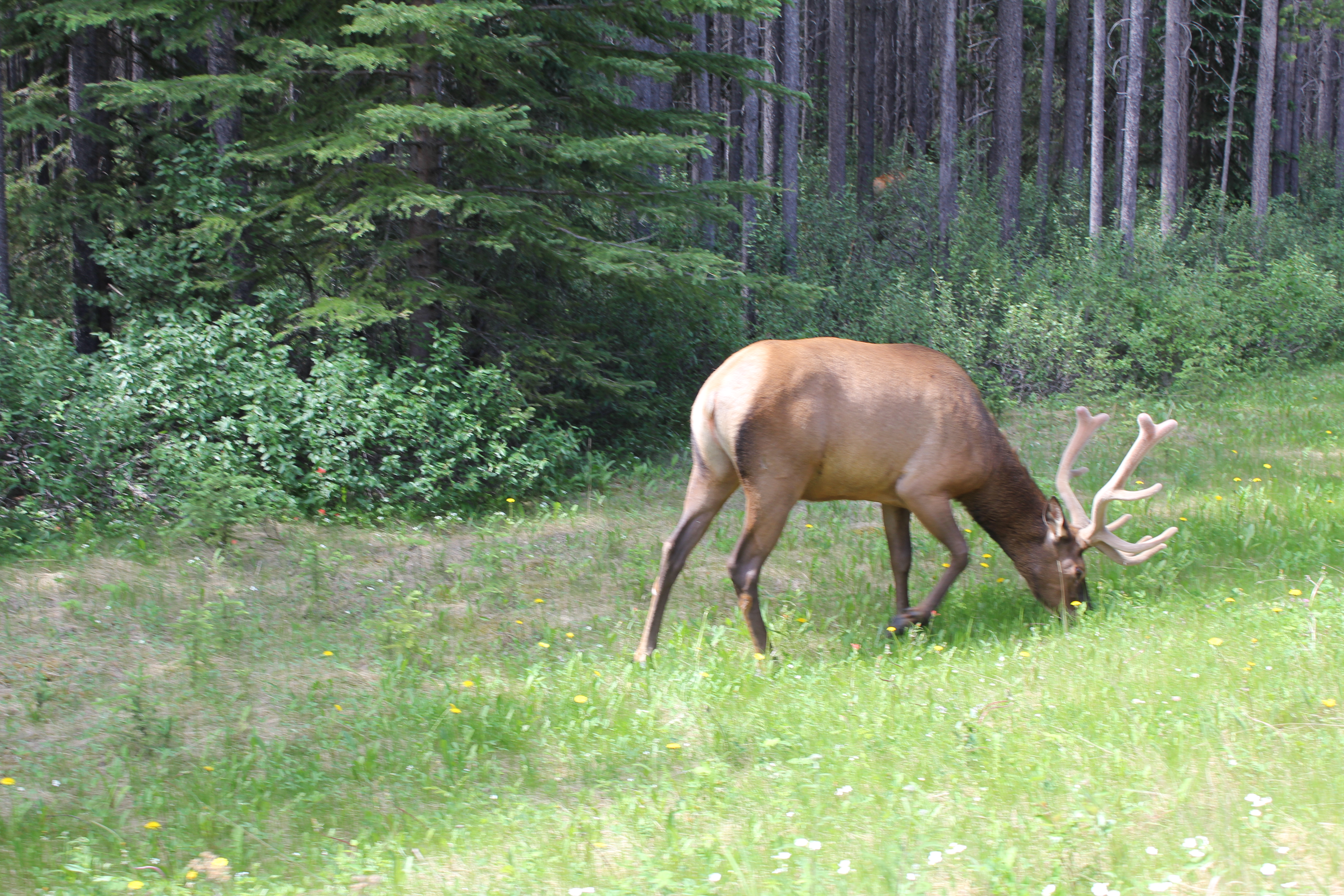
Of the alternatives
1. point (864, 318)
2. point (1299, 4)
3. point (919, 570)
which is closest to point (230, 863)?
point (919, 570)

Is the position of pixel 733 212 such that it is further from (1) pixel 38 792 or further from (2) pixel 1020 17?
(2) pixel 1020 17

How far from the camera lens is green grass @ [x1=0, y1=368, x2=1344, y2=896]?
3.91 metres

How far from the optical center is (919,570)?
8117 millimetres

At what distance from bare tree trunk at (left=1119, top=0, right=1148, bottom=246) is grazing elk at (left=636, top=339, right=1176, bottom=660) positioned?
47.3 feet

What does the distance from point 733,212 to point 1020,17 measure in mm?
16427

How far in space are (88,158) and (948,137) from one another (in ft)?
49.2

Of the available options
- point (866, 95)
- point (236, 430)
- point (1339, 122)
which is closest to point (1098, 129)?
point (866, 95)

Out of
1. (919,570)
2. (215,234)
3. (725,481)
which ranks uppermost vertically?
(215,234)

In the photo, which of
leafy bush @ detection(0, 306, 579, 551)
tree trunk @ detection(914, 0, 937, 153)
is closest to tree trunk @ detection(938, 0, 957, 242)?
tree trunk @ detection(914, 0, 937, 153)

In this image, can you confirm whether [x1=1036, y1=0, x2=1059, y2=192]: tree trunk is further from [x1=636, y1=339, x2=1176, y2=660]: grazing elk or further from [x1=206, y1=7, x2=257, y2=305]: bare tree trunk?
[x1=636, y1=339, x2=1176, y2=660]: grazing elk

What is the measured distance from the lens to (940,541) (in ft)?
21.5

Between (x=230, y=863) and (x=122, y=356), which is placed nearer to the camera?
(x=230, y=863)

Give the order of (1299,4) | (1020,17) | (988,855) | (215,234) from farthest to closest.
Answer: (1299,4), (1020,17), (215,234), (988,855)

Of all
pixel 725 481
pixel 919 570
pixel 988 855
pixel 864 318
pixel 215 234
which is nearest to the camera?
pixel 988 855
